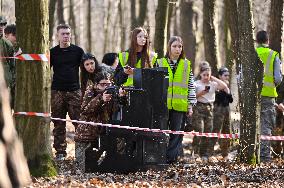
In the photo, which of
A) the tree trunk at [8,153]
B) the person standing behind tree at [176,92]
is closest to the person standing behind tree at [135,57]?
the person standing behind tree at [176,92]

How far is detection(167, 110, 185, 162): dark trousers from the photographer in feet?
36.0

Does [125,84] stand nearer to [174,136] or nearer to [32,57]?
[174,136]

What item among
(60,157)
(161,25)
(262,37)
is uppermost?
(161,25)

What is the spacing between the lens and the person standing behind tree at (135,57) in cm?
1009

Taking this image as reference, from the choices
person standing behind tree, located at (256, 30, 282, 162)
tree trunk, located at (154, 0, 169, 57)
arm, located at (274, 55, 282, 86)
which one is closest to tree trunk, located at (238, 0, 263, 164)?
person standing behind tree, located at (256, 30, 282, 162)

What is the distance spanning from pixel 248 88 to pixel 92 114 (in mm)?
2623

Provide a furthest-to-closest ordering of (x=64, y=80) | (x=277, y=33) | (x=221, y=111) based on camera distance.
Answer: (x=221, y=111)
(x=277, y=33)
(x=64, y=80)

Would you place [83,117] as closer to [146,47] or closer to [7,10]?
[146,47]

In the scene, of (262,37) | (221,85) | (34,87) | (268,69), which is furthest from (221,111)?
(34,87)

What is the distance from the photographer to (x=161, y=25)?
14.3m

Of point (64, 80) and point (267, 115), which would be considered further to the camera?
point (267, 115)

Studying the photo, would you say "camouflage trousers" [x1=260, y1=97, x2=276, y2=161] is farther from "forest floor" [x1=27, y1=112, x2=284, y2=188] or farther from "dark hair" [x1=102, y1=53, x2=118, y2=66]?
"dark hair" [x1=102, y1=53, x2=118, y2=66]

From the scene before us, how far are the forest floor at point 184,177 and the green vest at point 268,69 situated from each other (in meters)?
1.84

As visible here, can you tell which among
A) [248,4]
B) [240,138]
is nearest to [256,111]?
[240,138]
